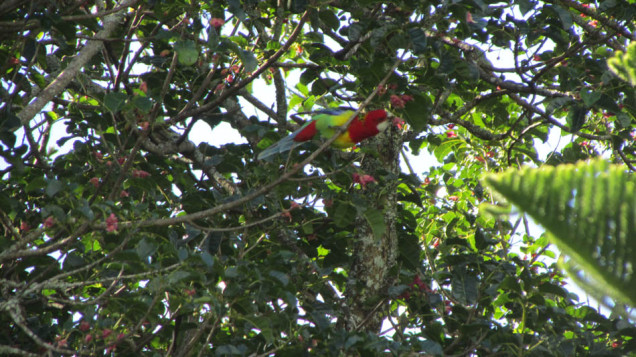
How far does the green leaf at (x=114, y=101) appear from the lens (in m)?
2.79

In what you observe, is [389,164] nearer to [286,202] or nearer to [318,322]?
[286,202]

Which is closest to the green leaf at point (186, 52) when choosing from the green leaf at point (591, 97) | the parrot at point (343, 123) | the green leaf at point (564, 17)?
the parrot at point (343, 123)

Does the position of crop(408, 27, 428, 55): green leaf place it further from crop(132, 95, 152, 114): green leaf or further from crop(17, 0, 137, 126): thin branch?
crop(17, 0, 137, 126): thin branch

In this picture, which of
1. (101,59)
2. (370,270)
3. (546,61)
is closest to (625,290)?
(370,270)

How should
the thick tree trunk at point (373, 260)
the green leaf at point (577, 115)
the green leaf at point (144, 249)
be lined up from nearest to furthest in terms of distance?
the green leaf at point (144, 249), the thick tree trunk at point (373, 260), the green leaf at point (577, 115)

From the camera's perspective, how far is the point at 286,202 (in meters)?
3.58

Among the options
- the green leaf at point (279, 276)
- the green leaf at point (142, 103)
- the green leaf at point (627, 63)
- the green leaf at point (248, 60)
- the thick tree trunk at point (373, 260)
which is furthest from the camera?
the thick tree trunk at point (373, 260)

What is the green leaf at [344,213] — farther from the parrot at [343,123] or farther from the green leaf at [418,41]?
the green leaf at [418,41]

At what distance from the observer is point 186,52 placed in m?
2.95

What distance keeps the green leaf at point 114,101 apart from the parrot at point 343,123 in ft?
2.81

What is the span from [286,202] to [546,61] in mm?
1986

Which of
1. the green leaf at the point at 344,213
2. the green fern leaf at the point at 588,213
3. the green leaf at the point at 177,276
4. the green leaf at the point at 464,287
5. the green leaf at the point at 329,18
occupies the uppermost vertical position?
the green leaf at the point at 329,18

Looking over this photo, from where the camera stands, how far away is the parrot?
11.8 ft

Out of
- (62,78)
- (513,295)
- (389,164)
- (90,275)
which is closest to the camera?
(62,78)
